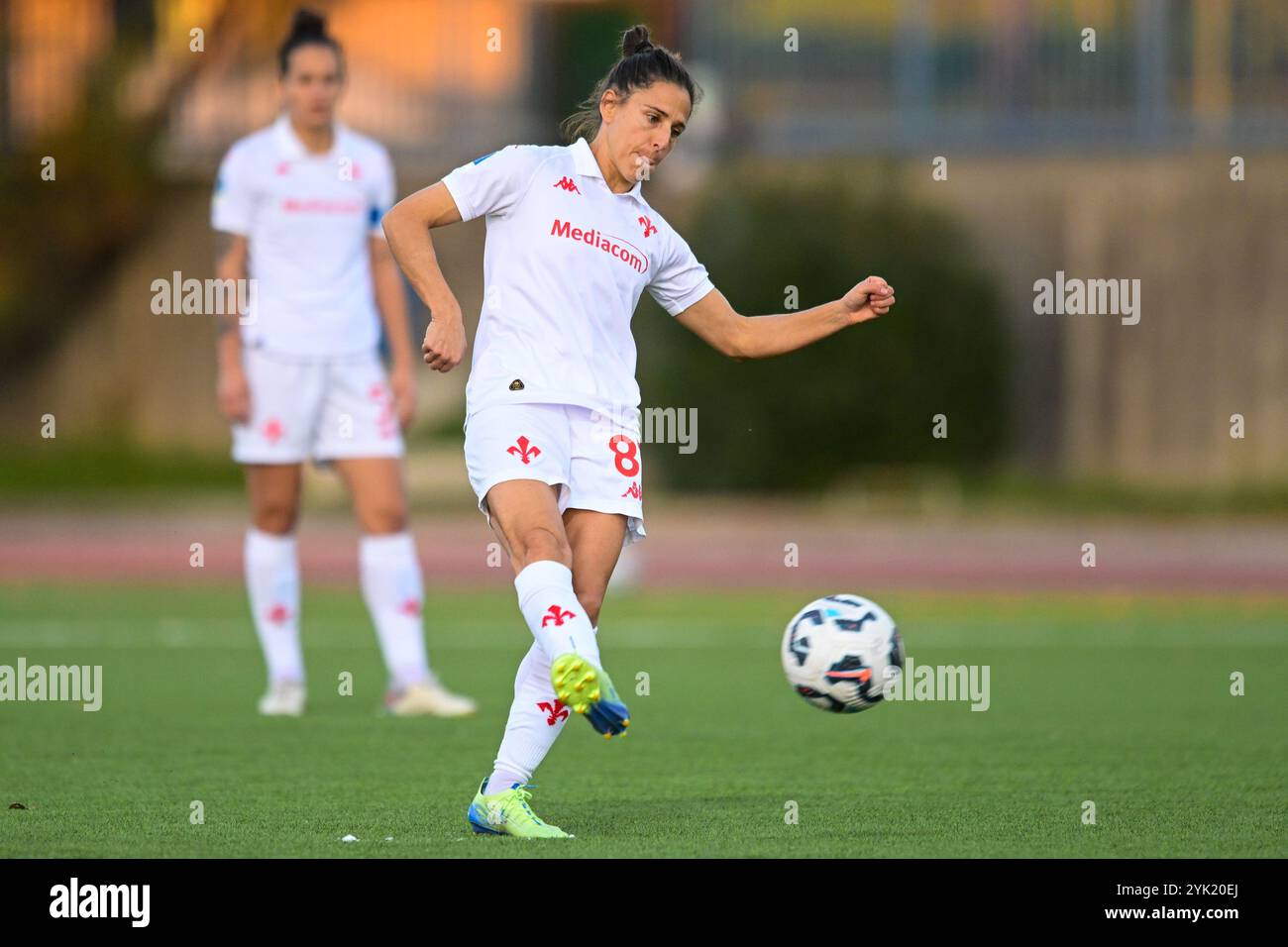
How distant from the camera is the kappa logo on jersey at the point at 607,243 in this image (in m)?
5.85

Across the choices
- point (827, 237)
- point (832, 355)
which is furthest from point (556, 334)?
point (827, 237)

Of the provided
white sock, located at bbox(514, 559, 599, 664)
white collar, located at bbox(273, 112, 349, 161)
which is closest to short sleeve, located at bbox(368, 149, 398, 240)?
white collar, located at bbox(273, 112, 349, 161)

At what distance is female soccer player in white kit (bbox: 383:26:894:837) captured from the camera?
18.6ft

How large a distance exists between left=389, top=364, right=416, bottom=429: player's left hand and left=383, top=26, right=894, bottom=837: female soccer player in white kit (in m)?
3.02

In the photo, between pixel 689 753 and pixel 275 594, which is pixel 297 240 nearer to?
pixel 275 594

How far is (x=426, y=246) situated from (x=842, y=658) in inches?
69.5

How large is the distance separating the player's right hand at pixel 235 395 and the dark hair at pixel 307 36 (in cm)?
131

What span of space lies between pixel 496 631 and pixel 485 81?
14.0 m

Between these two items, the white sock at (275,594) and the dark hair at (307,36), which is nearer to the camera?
the dark hair at (307,36)

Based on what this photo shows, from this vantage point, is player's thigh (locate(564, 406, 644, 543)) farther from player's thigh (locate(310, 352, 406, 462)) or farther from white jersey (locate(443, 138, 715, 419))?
player's thigh (locate(310, 352, 406, 462))

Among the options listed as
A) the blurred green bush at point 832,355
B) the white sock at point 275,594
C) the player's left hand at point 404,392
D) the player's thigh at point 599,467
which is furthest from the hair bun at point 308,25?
the blurred green bush at point 832,355

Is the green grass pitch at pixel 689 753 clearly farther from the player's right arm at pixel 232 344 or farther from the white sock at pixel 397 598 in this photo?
the player's right arm at pixel 232 344

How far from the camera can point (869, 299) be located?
6051 millimetres
